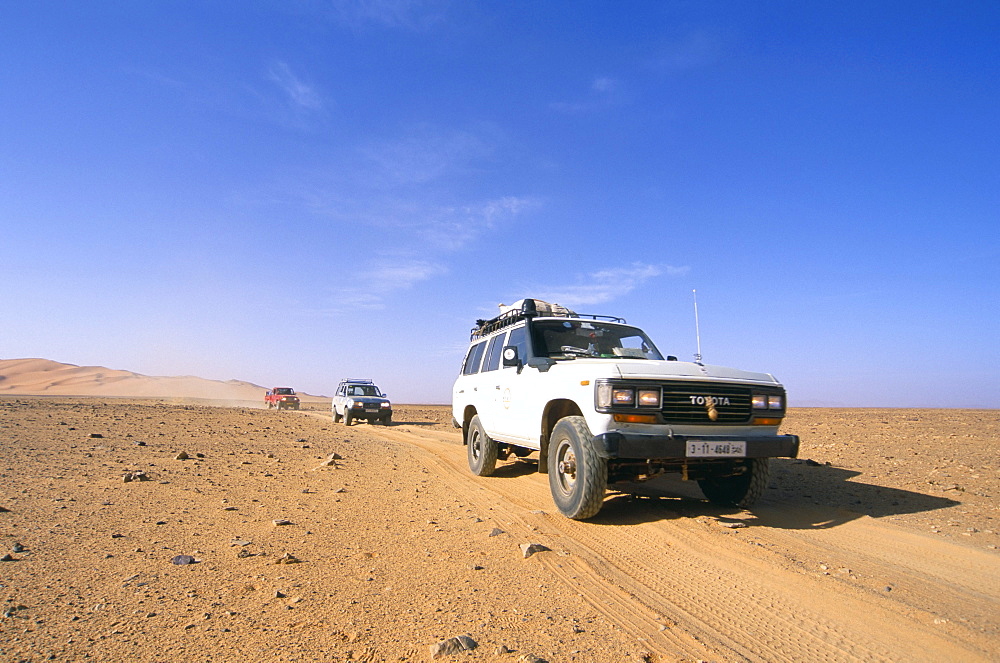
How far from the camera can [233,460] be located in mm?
8969

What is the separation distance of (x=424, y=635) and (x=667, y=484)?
18.4ft

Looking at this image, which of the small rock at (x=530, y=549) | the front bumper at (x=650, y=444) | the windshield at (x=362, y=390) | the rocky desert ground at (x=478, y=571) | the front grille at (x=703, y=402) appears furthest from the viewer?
the windshield at (x=362, y=390)

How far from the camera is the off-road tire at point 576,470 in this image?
489cm

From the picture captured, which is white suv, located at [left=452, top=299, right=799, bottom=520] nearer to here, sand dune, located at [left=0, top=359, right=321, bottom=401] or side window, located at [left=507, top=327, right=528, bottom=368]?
side window, located at [left=507, top=327, right=528, bottom=368]

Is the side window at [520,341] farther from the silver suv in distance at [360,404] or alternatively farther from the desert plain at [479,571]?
the silver suv in distance at [360,404]

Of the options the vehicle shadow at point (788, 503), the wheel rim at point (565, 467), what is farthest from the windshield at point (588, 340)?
the vehicle shadow at point (788, 503)

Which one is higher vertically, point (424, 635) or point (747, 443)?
point (747, 443)

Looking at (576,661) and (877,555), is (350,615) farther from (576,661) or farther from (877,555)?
(877,555)

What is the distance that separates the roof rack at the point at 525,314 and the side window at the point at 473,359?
0.31 meters

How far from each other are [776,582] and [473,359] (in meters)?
6.59

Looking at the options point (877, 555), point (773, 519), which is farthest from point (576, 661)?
point (773, 519)

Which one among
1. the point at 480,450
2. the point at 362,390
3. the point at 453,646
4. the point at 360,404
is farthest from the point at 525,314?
the point at 362,390

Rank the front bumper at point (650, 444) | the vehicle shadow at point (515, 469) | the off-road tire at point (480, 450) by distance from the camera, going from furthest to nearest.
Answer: the vehicle shadow at point (515, 469)
the off-road tire at point (480, 450)
the front bumper at point (650, 444)

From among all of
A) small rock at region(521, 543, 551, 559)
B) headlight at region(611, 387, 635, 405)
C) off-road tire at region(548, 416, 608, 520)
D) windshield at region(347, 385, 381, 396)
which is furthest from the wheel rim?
windshield at region(347, 385, 381, 396)
